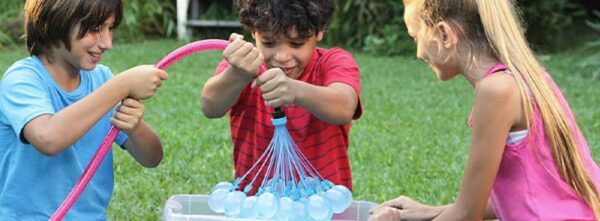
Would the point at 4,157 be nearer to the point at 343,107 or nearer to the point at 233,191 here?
the point at 233,191

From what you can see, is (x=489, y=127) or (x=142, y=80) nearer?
(x=489, y=127)

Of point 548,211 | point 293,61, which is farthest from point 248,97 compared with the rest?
point 548,211

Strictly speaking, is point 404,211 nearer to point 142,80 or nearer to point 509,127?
point 509,127

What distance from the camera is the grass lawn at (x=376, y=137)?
5.05 m

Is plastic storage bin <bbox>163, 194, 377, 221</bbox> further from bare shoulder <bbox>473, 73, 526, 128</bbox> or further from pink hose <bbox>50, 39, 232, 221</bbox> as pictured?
bare shoulder <bbox>473, 73, 526, 128</bbox>

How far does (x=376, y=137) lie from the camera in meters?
6.57

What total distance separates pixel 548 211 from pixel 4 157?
1.67m

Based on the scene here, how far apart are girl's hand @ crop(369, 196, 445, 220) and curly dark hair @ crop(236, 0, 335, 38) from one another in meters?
0.64

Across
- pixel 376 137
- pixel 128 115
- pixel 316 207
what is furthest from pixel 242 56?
pixel 376 137

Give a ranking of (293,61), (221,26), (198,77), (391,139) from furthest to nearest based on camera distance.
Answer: (221,26) < (198,77) < (391,139) < (293,61)

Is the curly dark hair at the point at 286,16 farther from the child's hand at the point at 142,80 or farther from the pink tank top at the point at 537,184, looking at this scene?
the pink tank top at the point at 537,184

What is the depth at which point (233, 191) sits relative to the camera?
2877 millimetres

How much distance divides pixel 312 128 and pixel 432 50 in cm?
68

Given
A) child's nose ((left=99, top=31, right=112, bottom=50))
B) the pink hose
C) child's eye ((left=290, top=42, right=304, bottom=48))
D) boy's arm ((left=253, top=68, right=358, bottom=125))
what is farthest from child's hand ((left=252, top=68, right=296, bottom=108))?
child's nose ((left=99, top=31, right=112, bottom=50))
